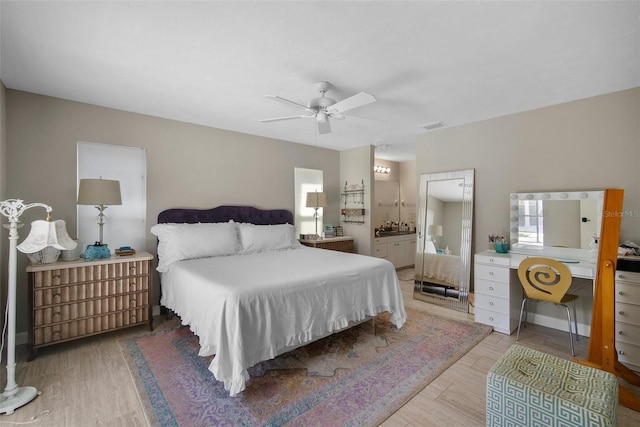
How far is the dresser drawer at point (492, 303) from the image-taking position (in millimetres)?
3166

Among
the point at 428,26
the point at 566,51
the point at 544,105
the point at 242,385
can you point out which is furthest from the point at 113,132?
the point at 544,105

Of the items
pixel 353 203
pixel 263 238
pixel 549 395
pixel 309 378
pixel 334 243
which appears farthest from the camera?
pixel 353 203

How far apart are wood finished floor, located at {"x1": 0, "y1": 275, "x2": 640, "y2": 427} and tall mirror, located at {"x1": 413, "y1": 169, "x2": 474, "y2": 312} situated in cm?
108

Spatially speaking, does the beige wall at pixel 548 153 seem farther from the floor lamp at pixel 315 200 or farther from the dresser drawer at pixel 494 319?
the floor lamp at pixel 315 200

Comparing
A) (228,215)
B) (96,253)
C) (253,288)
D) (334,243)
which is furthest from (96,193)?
(334,243)

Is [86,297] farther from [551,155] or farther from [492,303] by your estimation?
[551,155]

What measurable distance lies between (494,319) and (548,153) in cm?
203

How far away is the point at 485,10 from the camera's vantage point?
1729 millimetres

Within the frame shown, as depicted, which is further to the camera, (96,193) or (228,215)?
(228,215)

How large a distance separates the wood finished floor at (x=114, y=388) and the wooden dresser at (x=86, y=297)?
0.61ft

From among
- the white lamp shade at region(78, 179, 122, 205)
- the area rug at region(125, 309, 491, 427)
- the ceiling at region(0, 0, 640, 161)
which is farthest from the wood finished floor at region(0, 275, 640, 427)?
the ceiling at region(0, 0, 640, 161)

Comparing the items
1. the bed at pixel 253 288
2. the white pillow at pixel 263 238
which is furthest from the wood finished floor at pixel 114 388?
the white pillow at pixel 263 238

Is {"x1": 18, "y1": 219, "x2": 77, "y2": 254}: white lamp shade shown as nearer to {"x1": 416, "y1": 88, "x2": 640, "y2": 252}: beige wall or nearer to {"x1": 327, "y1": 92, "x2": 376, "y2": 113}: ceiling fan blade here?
{"x1": 327, "y1": 92, "x2": 376, "y2": 113}: ceiling fan blade

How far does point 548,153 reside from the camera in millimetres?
3361
